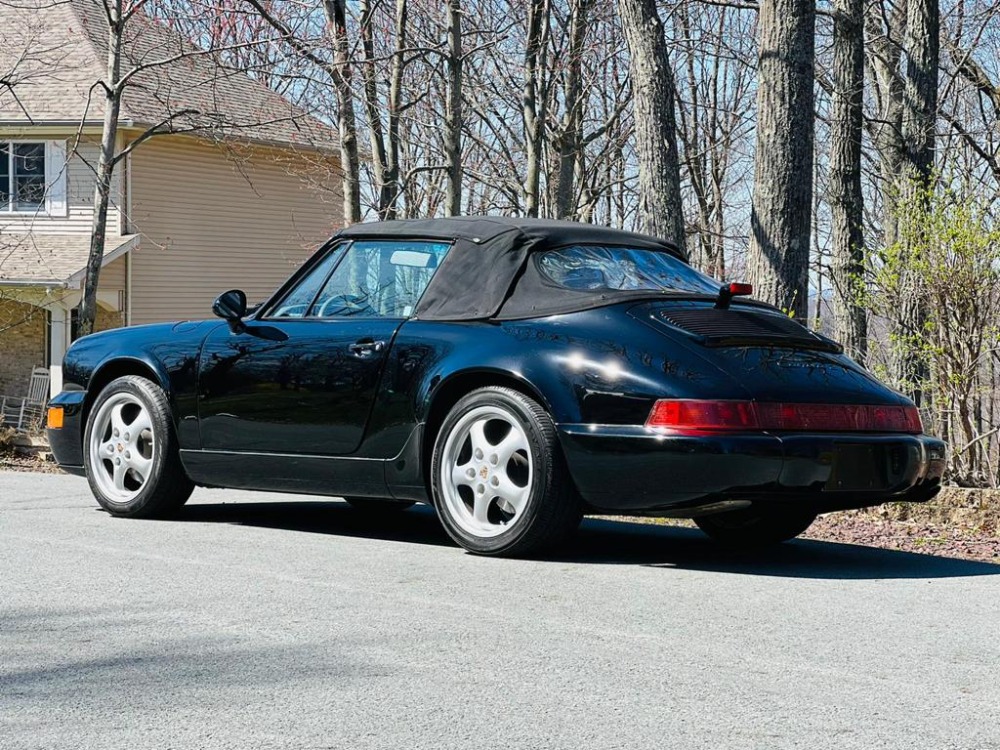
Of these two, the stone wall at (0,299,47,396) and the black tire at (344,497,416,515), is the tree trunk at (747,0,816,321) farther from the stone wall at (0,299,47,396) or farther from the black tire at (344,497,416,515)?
the stone wall at (0,299,47,396)

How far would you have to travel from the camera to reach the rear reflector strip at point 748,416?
6.39 m

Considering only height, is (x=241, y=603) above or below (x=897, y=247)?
below

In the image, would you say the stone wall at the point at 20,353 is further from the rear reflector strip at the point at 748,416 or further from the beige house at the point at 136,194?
the rear reflector strip at the point at 748,416

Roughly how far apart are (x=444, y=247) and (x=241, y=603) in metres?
2.56

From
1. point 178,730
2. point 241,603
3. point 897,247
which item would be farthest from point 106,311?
point 178,730

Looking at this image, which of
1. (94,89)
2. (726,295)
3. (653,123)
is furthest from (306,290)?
(94,89)

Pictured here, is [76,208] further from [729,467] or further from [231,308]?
[729,467]

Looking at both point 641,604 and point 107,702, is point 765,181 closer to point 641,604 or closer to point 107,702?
point 641,604

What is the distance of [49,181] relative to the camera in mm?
27844

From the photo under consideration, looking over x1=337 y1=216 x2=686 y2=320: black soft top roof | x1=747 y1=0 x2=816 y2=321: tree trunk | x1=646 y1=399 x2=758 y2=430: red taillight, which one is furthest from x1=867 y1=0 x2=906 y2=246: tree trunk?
x1=646 y1=399 x2=758 y2=430: red taillight

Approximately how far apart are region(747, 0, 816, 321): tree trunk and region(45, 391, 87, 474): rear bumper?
5.30 metres

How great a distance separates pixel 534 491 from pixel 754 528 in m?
1.60

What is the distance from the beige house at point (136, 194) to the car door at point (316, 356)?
17.9m

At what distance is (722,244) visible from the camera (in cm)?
4409
